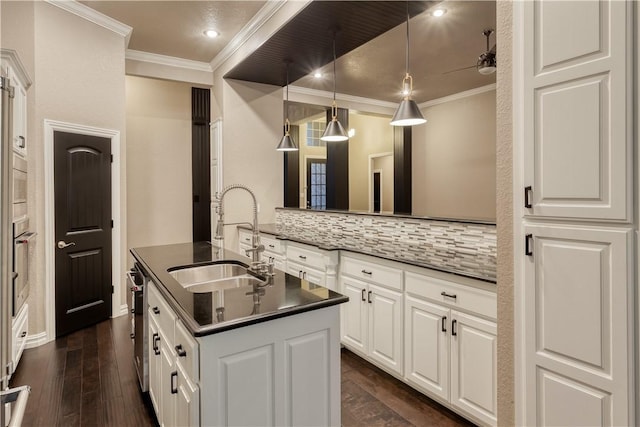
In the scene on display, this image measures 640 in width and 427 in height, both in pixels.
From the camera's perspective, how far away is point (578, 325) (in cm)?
132

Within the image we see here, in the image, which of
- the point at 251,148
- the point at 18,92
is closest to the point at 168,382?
the point at 18,92

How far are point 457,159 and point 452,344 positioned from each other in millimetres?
5187

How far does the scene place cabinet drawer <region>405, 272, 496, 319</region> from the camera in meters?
1.92

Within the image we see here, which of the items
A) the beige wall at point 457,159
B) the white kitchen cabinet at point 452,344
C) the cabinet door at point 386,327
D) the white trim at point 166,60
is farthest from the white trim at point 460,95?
the white kitchen cabinet at point 452,344

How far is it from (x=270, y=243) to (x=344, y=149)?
9.46 ft

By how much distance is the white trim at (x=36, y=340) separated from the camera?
3.29 m

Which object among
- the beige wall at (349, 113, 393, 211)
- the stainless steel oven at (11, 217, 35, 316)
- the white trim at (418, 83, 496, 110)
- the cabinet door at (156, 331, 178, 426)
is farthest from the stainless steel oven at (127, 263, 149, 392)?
the beige wall at (349, 113, 393, 211)

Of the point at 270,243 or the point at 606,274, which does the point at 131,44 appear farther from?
the point at 606,274

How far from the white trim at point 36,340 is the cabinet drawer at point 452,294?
3.28 meters

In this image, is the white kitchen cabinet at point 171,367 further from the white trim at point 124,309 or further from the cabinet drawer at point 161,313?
the white trim at point 124,309

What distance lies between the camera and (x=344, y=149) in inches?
254

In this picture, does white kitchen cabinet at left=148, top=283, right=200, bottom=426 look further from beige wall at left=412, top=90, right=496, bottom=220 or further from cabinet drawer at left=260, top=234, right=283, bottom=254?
beige wall at left=412, top=90, right=496, bottom=220

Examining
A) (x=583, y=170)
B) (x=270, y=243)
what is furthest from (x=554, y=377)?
(x=270, y=243)

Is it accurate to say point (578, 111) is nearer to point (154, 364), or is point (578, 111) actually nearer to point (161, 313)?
point (161, 313)
